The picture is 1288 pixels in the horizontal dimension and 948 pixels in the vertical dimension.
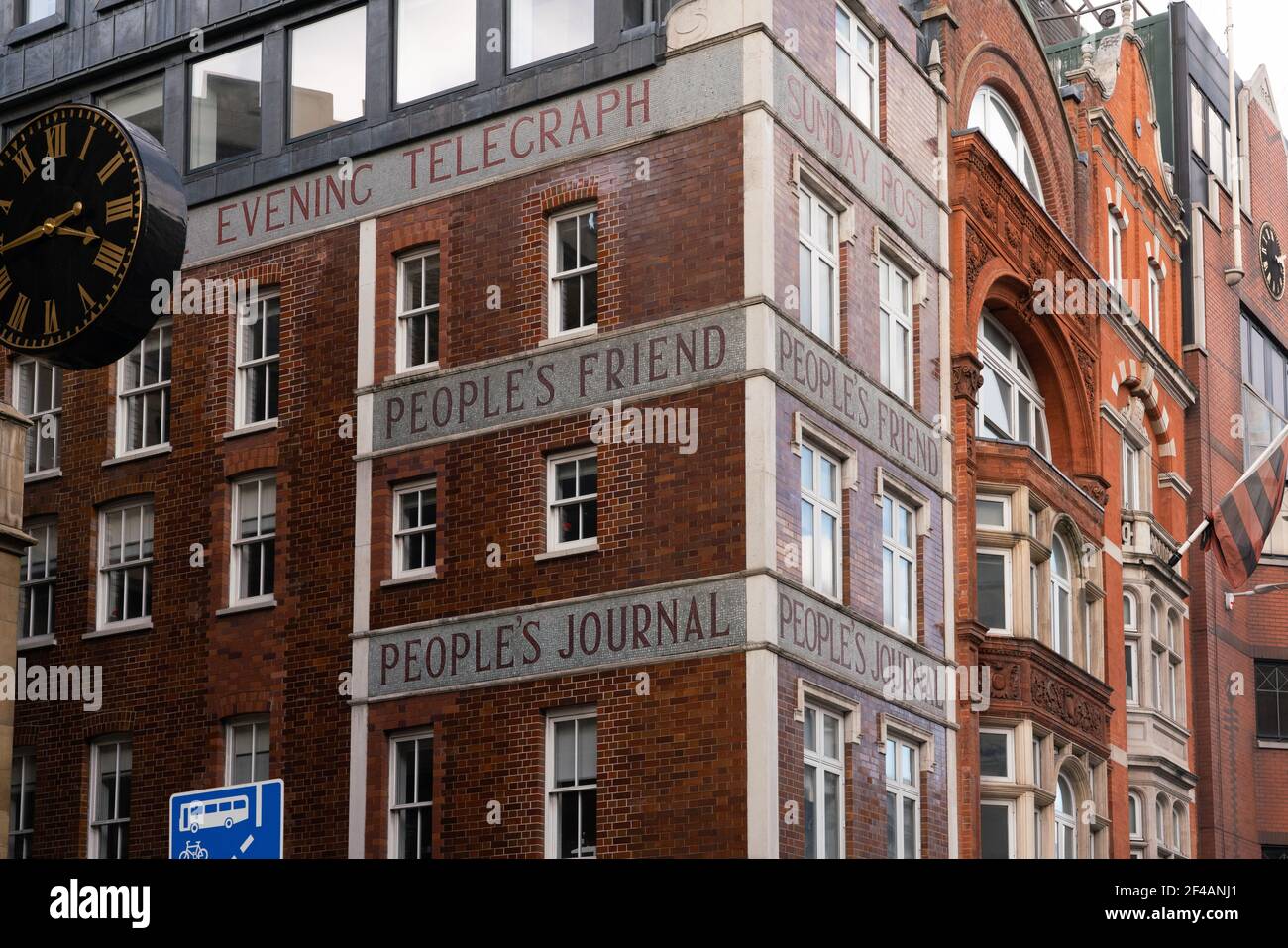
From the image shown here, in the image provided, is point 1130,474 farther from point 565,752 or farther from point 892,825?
point 565,752

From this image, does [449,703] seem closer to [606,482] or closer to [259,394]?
[606,482]

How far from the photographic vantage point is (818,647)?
31.7m

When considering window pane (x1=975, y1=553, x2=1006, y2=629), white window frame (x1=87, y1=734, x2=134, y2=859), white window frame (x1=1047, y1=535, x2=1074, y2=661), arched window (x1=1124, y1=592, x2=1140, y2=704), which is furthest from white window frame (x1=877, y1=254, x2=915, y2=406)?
white window frame (x1=87, y1=734, x2=134, y2=859)

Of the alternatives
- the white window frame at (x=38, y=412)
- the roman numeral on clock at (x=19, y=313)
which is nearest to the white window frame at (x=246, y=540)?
the white window frame at (x=38, y=412)

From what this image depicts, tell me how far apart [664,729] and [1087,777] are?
11405 millimetres

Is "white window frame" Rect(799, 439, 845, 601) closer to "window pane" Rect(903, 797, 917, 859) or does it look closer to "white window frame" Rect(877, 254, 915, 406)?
"white window frame" Rect(877, 254, 915, 406)

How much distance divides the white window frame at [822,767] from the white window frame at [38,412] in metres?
13.8

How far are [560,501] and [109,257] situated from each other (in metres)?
13.0

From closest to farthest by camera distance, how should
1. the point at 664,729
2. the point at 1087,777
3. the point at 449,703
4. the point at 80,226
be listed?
the point at 80,226 < the point at 664,729 < the point at 449,703 < the point at 1087,777

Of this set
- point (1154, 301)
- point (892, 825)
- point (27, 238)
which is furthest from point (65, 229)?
point (1154, 301)

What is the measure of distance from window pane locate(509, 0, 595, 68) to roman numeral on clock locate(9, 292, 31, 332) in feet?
49.7

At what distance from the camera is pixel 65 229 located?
20.6 metres

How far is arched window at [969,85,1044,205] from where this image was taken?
4062 cm
